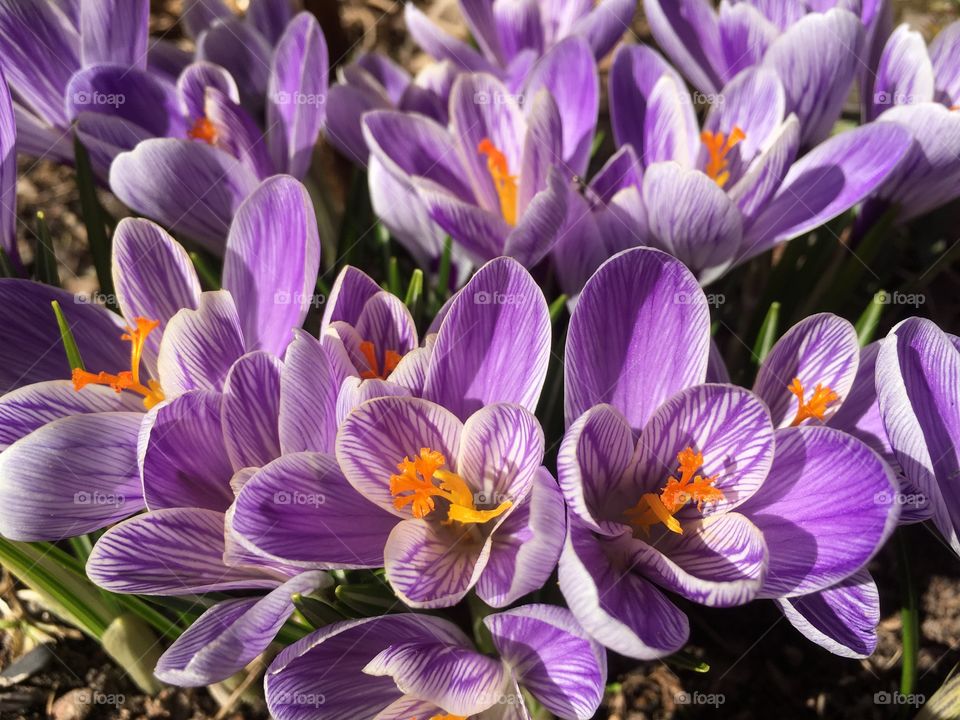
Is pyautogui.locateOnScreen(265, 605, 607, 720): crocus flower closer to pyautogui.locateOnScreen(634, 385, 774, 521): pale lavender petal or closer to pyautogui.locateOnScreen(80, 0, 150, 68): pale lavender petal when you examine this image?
pyautogui.locateOnScreen(634, 385, 774, 521): pale lavender petal

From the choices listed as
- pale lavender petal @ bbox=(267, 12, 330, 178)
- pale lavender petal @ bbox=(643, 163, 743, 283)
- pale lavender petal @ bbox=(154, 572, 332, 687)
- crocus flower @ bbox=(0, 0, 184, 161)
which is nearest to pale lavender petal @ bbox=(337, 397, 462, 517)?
pale lavender petal @ bbox=(154, 572, 332, 687)

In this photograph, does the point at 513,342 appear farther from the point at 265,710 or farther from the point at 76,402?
the point at 265,710

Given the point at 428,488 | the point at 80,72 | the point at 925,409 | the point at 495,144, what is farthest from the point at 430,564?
the point at 80,72

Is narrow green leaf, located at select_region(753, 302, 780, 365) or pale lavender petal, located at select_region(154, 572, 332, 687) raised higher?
narrow green leaf, located at select_region(753, 302, 780, 365)

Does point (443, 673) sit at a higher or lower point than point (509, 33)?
lower
